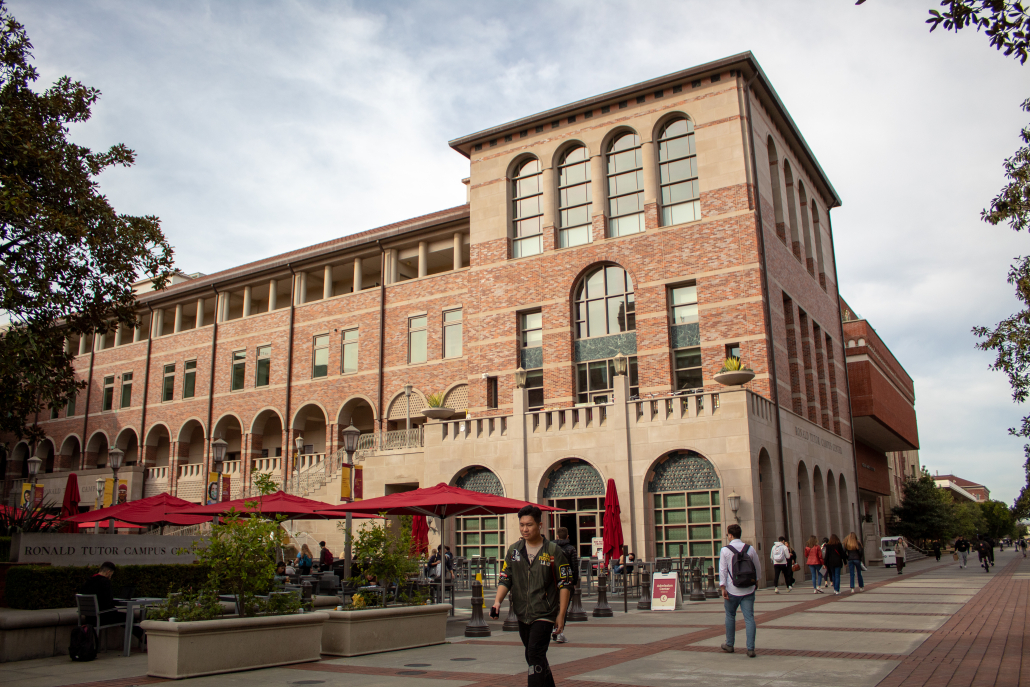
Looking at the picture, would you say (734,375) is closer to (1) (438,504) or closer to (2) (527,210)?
(1) (438,504)

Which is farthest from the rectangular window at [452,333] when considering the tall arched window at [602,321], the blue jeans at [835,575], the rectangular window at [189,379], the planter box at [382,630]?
the planter box at [382,630]

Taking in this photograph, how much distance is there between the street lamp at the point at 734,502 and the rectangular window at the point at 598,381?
606 centimetres

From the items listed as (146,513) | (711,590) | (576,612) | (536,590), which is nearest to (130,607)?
(576,612)

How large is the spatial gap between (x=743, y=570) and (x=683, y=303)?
1864 cm

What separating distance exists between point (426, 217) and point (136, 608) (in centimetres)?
2608

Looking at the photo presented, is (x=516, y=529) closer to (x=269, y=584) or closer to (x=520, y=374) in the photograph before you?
(x=520, y=374)

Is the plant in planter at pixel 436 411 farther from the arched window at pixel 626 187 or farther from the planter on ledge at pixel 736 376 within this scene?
the planter on ledge at pixel 736 376

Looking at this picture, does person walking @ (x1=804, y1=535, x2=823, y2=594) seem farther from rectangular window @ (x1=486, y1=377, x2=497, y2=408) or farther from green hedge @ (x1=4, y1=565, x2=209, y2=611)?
green hedge @ (x1=4, y1=565, x2=209, y2=611)

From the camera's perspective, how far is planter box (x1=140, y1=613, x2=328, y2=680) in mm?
8836

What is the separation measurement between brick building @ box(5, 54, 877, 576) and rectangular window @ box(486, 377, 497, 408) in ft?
0.46

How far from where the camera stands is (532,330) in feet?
98.9

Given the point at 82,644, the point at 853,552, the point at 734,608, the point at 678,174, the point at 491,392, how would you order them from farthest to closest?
the point at 491,392, the point at 678,174, the point at 853,552, the point at 82,644, the point at 734,608

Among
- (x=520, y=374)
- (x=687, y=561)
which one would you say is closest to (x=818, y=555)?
(x=687, y=561)

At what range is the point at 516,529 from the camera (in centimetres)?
2569
